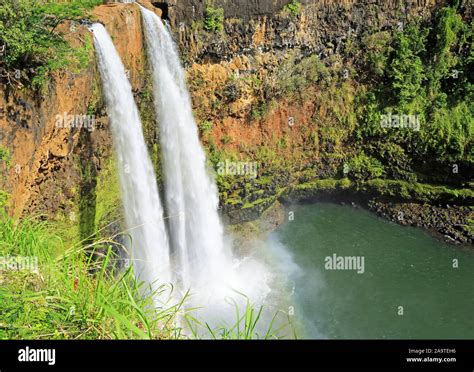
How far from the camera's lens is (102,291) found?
10.2 ft

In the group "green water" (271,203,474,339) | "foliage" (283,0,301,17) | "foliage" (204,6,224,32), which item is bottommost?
"green water" (271,203,474,339)

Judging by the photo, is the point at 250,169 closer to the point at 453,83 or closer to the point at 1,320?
the point at 453,83

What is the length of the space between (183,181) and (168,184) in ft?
3.47

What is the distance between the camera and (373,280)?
14812 mm

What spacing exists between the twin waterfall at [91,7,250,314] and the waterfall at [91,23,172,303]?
0.07ft

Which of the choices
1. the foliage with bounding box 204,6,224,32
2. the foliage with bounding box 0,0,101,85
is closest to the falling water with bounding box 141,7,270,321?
the foliage with bounding box 204,6,224,32

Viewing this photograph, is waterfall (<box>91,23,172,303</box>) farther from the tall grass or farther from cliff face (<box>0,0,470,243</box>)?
the tall grass


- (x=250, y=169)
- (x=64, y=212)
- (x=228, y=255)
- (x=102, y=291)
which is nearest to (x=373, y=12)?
(x=250, y=169)

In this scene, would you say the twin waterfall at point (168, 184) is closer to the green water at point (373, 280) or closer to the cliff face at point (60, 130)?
the cliff face at point (60, 130)

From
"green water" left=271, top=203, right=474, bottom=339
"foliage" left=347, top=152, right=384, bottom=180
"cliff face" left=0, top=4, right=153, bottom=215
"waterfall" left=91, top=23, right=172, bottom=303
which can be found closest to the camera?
"cliff face" left=0, top=4, right=153, bottom=215

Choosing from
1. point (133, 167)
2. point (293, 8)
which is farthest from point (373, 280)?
point (293, 8)

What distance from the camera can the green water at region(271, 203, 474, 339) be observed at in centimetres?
1291

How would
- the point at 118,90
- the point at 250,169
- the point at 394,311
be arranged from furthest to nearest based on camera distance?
1. the point at 250,169
2. the point at 394,311
3. the point at 118,90
